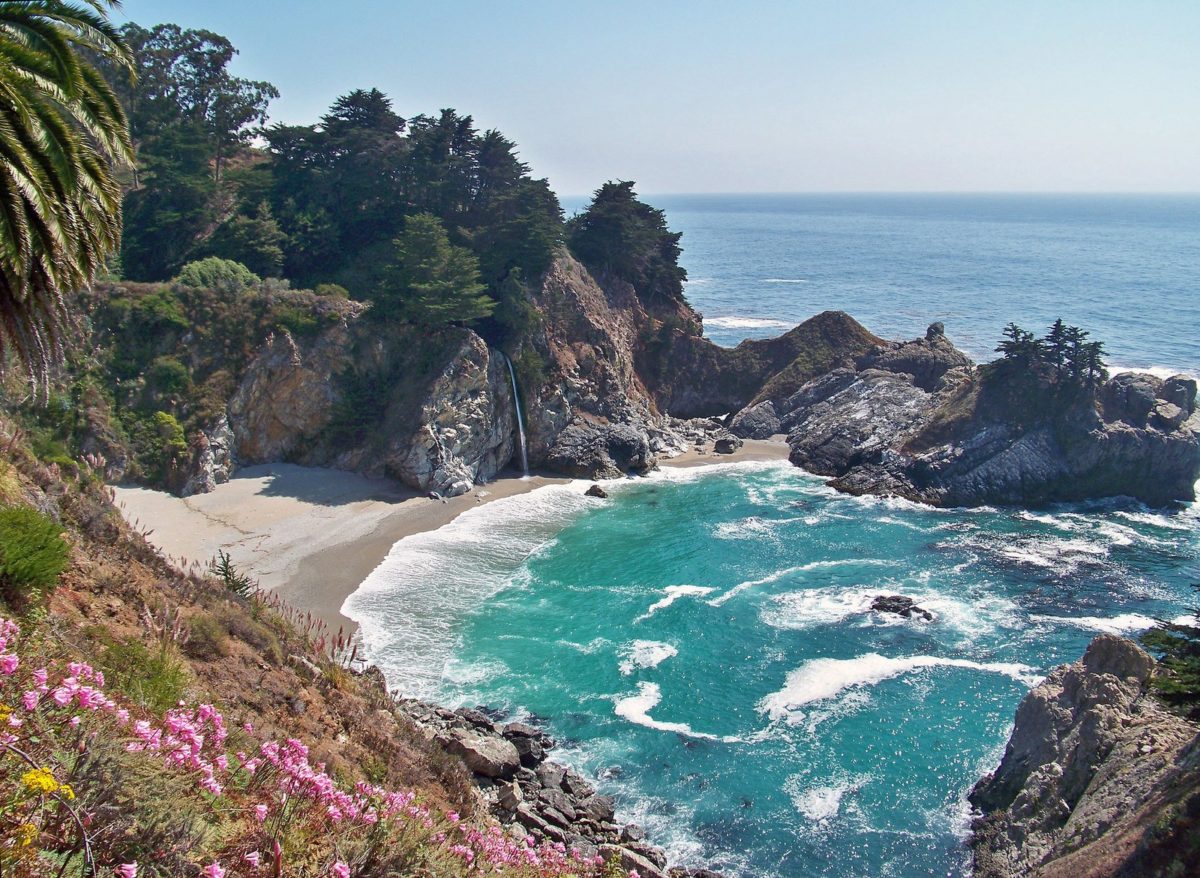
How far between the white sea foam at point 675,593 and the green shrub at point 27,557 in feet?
72.2

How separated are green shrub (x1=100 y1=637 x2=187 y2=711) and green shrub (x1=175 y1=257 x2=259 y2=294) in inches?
1419

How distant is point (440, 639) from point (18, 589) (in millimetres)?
18448

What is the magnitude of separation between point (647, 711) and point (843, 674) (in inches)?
278

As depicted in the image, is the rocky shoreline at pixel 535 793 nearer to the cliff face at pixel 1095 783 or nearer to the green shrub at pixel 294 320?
the cliff face at pixel 1095 783

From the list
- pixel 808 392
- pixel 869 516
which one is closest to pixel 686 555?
pixel 869 516

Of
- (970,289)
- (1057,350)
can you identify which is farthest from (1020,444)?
(970,289)

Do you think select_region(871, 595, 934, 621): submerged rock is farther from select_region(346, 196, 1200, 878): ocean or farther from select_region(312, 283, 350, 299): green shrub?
select_region(312, 283, 350, 299): green shrub

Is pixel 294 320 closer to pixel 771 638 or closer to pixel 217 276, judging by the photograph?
pixel 217 276

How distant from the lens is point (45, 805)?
245 inches

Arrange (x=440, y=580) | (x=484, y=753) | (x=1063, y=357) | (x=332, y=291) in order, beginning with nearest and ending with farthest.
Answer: (x=484, y=753), (x=440, y=580), (x=332, y=291), (x=1063, y=357)

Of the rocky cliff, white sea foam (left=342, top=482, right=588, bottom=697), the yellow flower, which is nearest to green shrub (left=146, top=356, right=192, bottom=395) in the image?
the rocky cliff

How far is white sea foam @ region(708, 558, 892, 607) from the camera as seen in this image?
108 ft

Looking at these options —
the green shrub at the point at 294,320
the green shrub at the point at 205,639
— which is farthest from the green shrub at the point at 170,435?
the green shrub at the point at 205,639

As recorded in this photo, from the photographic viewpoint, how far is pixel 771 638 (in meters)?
29.6
